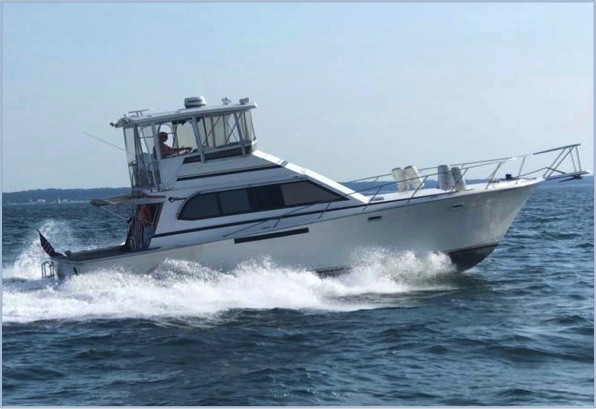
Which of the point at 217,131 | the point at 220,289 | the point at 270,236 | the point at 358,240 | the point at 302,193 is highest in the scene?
the point at 217,131

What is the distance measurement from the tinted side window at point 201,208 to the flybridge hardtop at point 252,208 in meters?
0.02

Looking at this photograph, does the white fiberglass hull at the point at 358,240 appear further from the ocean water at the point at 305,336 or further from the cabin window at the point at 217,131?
the cabin window at the point at 217,131

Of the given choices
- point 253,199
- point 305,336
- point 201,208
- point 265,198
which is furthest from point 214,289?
point 305,336

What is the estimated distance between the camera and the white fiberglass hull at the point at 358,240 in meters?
14.7

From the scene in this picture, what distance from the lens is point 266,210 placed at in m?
15.1

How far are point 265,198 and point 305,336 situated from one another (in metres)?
3.91

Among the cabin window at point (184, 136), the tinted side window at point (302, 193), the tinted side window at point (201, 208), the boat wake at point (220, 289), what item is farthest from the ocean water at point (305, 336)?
the cabin window at point (184, 136)

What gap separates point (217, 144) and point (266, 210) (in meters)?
1.53

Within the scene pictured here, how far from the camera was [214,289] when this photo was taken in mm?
14461

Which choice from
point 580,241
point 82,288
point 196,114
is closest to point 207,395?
point 82,288

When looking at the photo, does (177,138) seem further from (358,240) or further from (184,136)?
(358,240)

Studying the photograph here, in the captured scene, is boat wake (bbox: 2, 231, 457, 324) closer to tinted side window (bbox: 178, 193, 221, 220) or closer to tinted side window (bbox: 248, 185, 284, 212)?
tinted side window (bbox: 178, 193, 221, 220)

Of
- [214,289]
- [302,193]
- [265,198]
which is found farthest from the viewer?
[302,193]

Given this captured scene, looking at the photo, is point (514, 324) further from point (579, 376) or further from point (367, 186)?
point (367, 186)
